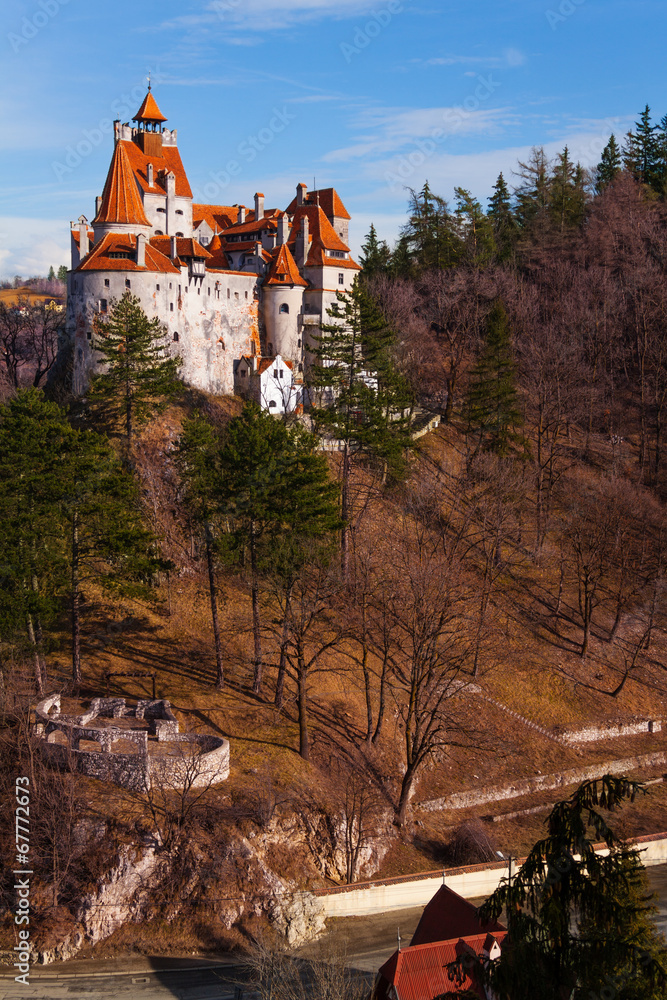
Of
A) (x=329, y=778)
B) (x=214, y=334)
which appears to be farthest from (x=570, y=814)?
(x=214, y=334)

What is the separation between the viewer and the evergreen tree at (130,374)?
4425 centimetres

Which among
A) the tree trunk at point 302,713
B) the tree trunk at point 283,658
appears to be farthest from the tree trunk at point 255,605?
the tree trunk at point 302,713

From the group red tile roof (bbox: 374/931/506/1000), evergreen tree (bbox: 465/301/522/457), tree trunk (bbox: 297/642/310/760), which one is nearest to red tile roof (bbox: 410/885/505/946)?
red tile roof (bbox: 374/931/506/1000)

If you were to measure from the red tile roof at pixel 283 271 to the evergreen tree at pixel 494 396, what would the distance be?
1276cm

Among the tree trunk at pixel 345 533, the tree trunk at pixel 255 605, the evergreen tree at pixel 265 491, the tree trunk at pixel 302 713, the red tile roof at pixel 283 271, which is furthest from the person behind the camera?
the red tile roof at pixel 283 271

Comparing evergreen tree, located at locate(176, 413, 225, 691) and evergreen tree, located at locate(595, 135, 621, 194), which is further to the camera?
evergreen tree, located at locate(595, 135, 621, 194)

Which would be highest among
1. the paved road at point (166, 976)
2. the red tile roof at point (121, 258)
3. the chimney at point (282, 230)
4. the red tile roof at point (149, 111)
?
the red tile roof at point (149, 111)

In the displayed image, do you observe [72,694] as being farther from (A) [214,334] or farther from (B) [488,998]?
(A) [214,334]

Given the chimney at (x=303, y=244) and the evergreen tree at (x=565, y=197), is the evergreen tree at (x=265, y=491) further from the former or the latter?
the evergreen tree at (x=565, y=197)

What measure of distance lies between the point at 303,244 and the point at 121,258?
1342 centimetres

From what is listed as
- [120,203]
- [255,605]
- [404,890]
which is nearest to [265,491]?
[255,605]

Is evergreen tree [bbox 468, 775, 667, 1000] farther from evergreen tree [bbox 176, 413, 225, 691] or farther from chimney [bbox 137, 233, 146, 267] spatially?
chimney [bbox 137, 233, 146, 267]

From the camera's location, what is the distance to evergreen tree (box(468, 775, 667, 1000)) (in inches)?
498

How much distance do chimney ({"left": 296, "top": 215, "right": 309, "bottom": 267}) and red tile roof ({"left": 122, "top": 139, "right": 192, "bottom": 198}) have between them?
7.50m
